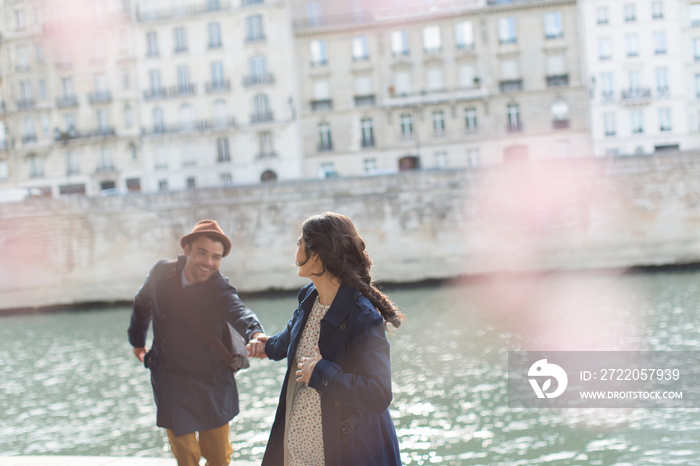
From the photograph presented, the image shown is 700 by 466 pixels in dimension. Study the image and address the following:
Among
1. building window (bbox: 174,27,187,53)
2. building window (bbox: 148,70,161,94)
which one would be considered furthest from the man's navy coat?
building window (bbox: 148,70,161,94)

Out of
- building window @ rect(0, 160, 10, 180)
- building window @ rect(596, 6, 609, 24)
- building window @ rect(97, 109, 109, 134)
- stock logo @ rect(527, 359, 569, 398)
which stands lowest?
stock logo @ rect(527, 359, 569, 398)

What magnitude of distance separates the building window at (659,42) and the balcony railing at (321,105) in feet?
47.4

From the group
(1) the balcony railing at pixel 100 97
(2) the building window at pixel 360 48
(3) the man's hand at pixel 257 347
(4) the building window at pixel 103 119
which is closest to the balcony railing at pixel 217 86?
(1) the balcony railing at pixel 100 97

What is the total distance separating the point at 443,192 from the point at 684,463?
1671 cm

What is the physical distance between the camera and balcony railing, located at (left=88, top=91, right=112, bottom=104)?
114ft

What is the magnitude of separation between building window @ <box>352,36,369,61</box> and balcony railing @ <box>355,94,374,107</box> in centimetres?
170

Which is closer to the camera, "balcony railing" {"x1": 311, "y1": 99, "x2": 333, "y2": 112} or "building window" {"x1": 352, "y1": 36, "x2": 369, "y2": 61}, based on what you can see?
"building window" {"x1": 352, "y1": 36, "x2": 369, "y2": 61}

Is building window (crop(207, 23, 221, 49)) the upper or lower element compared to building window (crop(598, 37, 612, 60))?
upper

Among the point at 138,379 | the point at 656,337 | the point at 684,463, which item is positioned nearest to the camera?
the point at 684,463

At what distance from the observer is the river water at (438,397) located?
7.45m

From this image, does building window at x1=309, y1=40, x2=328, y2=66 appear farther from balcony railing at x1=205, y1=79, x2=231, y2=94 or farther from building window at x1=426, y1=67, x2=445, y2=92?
building window at x1=426, y1=67, x2=445, y2=92

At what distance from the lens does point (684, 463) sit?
669cm

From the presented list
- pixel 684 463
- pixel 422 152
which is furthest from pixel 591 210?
pixel 684 463

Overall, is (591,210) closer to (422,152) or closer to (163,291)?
(422,152)
